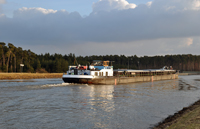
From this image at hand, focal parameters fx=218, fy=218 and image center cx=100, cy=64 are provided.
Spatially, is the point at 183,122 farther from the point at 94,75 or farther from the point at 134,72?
the point at 134,72

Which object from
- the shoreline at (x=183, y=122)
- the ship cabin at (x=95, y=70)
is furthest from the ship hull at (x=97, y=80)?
the shoreline at (x=183, y=122)

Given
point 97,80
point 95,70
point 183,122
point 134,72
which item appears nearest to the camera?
point 183,122

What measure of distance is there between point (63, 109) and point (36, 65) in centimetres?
11785

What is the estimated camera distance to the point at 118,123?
2170 cm

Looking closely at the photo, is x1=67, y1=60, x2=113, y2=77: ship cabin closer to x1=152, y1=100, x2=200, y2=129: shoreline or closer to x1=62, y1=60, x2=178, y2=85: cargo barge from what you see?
x1=62, y1=60, x2=178, y2=85: cargo barge

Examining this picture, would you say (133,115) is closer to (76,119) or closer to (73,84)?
(76,119)

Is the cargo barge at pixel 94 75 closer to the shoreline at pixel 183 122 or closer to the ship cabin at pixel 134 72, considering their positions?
the ship cabin at pixel 134 72

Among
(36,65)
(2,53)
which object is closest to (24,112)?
(2,53)

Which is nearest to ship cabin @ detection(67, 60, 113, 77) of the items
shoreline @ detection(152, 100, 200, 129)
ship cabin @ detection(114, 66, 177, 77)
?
ship cabin @ detection(114, 66, 177, 77)

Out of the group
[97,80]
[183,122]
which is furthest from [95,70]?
[183,122]

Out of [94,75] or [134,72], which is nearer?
[94,75]

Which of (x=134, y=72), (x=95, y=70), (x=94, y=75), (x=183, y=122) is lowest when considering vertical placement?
(x=183, y=122)

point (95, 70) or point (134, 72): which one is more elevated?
point (95, 70)

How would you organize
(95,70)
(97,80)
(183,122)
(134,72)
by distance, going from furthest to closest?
(134,72) → (95,70) → (97,80) → (183,122)
